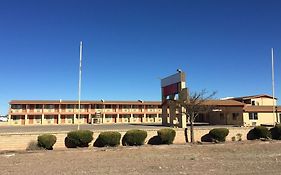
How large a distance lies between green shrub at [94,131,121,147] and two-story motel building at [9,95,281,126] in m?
29.7

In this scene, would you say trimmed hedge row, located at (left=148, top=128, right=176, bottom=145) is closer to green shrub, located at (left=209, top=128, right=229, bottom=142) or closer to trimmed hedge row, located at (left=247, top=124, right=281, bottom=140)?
green shrub, located at (left=209, top=128, right=229, bottom=142)

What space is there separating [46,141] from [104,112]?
5313 centimetres

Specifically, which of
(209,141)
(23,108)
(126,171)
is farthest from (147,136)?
(23,108)

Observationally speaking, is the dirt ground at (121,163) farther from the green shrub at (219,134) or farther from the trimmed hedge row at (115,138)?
the green shrub at (219,134)

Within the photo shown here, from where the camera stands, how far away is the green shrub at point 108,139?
81.9ft

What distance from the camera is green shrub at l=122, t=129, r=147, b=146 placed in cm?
2575

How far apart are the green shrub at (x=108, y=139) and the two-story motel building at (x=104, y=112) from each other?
2973 centimetres

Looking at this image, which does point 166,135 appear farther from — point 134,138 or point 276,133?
point 276,133

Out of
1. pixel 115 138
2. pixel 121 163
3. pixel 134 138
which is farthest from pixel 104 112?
pixel 121 163

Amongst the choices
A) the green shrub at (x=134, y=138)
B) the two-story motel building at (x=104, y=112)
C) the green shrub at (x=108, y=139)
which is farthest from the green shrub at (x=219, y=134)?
the two-story motel building at (x=104, y=112)

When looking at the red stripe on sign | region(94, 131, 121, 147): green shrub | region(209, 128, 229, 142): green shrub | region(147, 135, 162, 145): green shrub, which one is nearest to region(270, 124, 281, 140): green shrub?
region(209, 128, 229, 142): green shrub

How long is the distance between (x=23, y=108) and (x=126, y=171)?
200 feet

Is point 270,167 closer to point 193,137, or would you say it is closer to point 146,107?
point 193,137

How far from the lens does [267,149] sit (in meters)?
23.3
